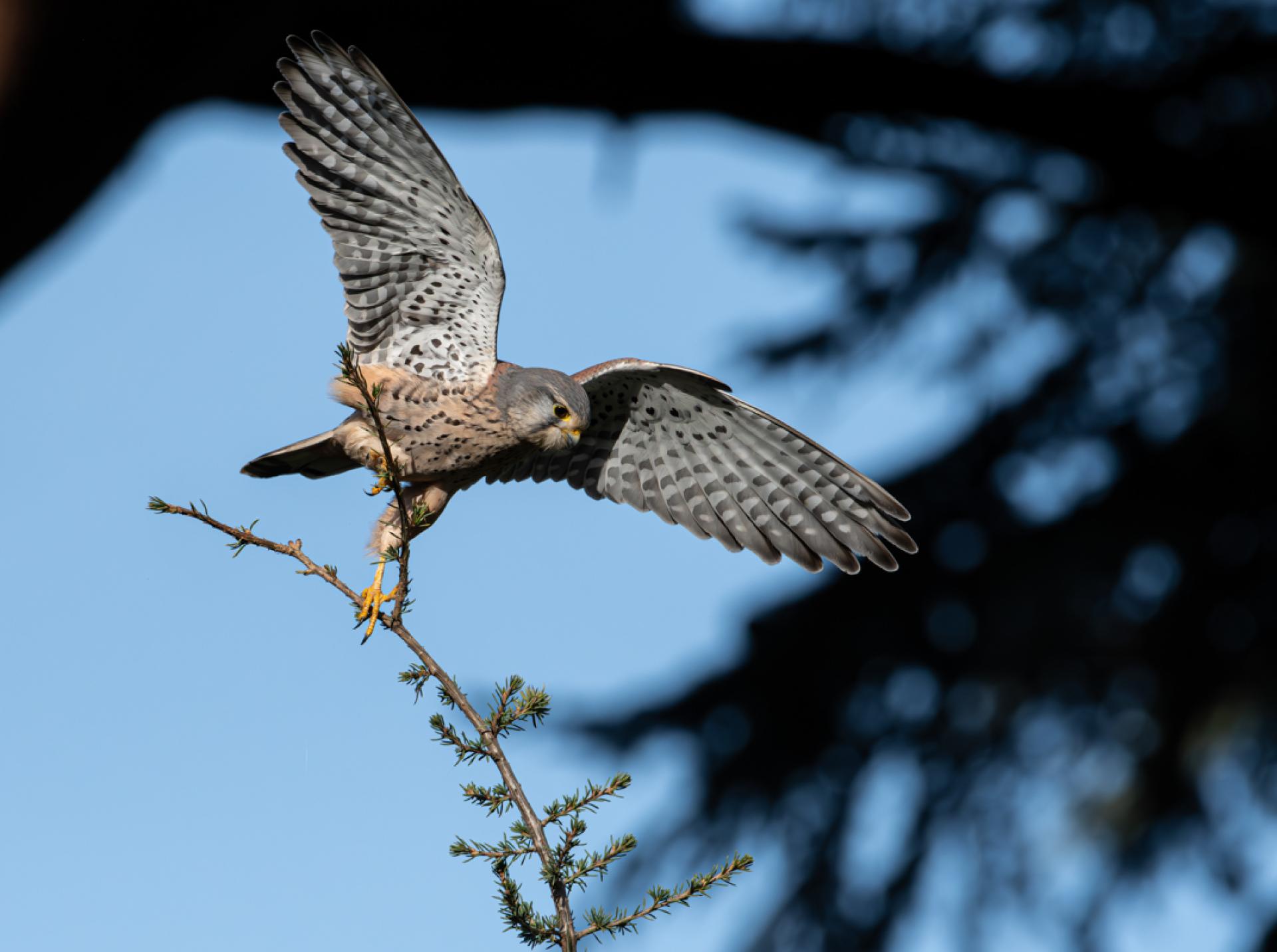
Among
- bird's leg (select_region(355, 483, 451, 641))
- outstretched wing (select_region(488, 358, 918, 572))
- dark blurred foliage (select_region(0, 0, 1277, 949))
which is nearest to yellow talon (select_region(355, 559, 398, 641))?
bird's leg (select_region(355, 483, 451, 641))

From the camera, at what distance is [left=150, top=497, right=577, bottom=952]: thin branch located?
146 cm

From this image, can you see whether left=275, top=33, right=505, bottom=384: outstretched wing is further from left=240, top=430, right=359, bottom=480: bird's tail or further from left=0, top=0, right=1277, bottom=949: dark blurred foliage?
left=0, top=0, right=1277, bottom=949: dark blurred foliage

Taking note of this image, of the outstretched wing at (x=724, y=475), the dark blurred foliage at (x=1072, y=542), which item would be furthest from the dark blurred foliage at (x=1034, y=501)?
the outstretched wing at (x=724, y=475)

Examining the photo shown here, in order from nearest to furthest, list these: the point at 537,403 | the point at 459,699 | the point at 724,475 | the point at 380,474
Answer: the point at 459,699, the point at 380,474, the point at 537,403, the point at 724,475

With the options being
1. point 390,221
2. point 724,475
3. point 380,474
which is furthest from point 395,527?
point 724,475

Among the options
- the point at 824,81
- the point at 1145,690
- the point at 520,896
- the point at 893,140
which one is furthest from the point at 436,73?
the point at 1145,690

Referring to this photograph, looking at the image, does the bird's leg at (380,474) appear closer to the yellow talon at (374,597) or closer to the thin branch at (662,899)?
the yellow talon at (374,597)

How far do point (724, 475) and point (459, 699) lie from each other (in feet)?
6.08

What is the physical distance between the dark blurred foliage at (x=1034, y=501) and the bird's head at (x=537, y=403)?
1.28m

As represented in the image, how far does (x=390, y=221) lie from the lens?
2689 mm

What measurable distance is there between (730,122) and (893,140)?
0.79m

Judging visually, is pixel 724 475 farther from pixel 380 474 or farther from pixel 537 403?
pixel 380 474

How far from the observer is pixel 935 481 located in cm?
504

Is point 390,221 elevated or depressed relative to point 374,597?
elevated
